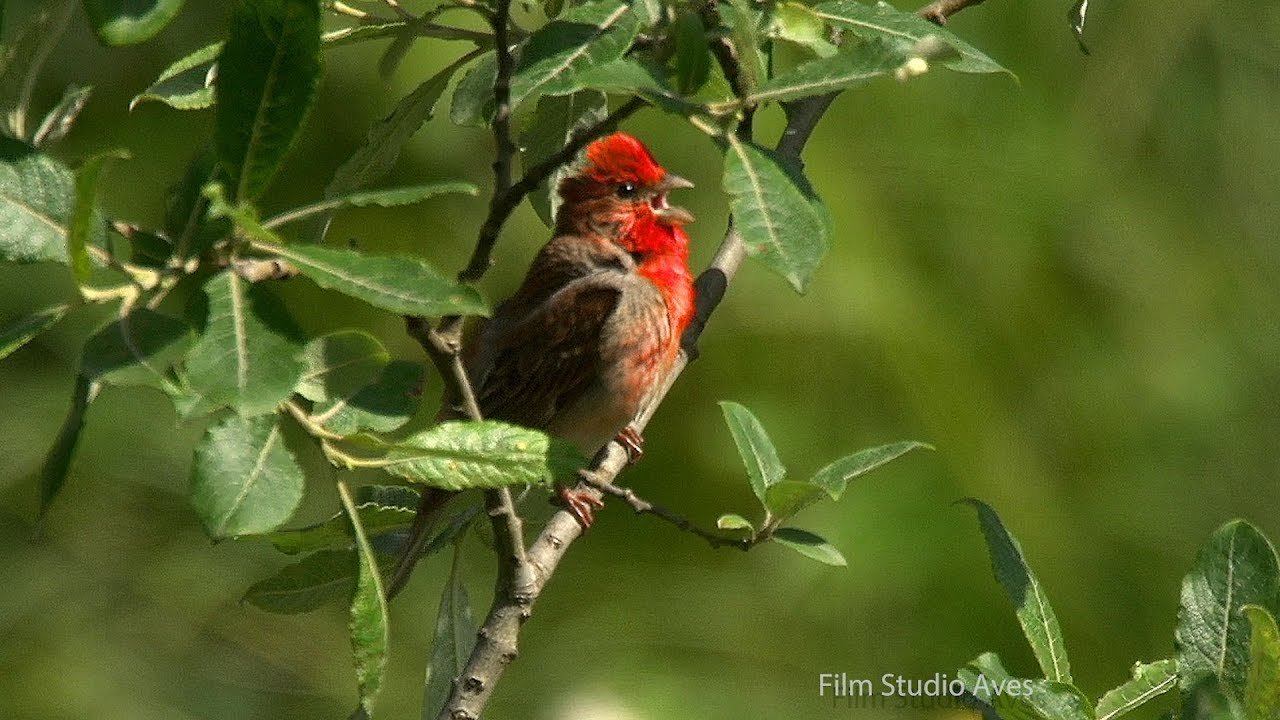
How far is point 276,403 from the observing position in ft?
4.87

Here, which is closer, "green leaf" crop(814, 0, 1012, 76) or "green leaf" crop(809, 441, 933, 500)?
"green leaf" crop(814, 0, 1012, 76)

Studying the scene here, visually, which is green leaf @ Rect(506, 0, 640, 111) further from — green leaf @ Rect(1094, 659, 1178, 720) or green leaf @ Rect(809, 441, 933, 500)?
green leaf @ Rect(1094, 659, 1178, 720)

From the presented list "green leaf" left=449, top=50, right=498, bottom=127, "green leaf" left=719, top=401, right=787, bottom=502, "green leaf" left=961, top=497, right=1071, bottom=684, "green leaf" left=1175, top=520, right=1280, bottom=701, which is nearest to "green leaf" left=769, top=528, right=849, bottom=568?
"green leaf" left=719, top=401, right=787, bottom=502

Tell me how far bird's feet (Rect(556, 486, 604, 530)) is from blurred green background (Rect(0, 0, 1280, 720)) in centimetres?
123

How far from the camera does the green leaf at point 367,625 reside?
6.10 feet

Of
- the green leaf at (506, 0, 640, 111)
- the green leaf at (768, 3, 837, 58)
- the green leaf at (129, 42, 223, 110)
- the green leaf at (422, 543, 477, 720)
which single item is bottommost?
the green leaf at (422, 543, 477, 720)

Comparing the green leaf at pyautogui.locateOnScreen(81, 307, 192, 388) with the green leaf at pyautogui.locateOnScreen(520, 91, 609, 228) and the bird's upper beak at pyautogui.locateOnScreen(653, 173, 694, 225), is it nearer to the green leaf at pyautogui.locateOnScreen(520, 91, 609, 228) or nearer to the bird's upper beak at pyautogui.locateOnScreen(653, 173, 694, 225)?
the green leaf at pyautogui.locateOnScreen(520, 91, 609, 228)

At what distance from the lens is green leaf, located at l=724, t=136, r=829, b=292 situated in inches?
66.1

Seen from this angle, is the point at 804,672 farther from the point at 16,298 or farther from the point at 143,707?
the point at 16,298

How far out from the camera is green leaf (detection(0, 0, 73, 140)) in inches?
73.5

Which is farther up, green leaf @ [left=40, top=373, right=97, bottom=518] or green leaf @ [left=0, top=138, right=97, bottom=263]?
green leaf @ [left=0, top=138, right=97, bottom=263]

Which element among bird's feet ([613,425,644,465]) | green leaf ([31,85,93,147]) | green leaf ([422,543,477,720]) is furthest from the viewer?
bird's feet ([613,425,644,465])

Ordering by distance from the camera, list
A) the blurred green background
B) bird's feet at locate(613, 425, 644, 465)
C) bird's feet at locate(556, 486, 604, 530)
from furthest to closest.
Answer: the blurred green background < bird's feet at locate(613, 425, 644, 465) < bird's feet at locate(556, 486, 604, 530)

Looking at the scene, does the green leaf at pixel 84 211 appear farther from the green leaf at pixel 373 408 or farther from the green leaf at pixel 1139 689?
the green leaf at pixel 1139 689
